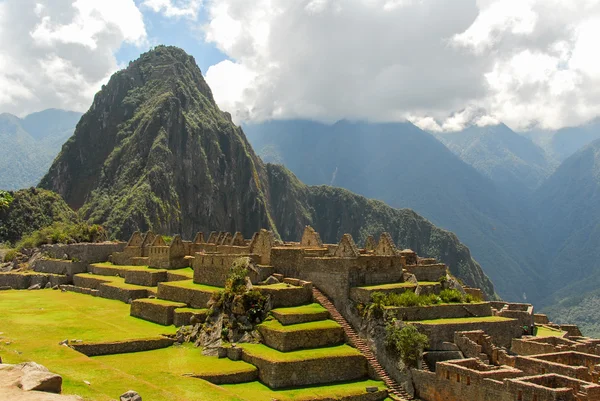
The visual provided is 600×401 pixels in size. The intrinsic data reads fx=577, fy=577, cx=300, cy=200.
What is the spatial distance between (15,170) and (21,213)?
318 feet

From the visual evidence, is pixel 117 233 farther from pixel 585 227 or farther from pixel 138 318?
pixel 585 227

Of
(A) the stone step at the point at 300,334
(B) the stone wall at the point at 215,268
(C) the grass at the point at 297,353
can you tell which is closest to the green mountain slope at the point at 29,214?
(B) the stone wall at the point at 215,268

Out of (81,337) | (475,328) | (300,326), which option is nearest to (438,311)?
(475,328)

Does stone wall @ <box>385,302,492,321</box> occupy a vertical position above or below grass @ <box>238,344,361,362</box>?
above

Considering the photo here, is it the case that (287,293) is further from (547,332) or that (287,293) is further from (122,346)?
(547,332)

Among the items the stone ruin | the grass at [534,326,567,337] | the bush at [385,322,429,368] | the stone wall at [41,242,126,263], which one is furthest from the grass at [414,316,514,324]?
the stone wall at [41,242,126,263]

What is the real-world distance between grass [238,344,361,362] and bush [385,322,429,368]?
5.68 ft

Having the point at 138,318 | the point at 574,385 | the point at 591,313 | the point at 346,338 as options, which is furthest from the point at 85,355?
the point at 591,313

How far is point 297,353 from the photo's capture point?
85.5 feet

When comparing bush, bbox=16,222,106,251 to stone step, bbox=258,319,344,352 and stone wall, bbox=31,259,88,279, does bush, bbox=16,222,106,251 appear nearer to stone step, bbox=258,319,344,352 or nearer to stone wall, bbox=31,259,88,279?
stone wall, bbox=31,259,88,279

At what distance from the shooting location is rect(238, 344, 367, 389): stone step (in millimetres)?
24672

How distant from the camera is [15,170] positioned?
191500 millimetres

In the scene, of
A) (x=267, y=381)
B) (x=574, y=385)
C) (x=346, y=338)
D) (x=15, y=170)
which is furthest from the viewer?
(x=15, y=170)

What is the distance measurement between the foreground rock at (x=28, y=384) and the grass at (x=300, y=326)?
14.2 meters
